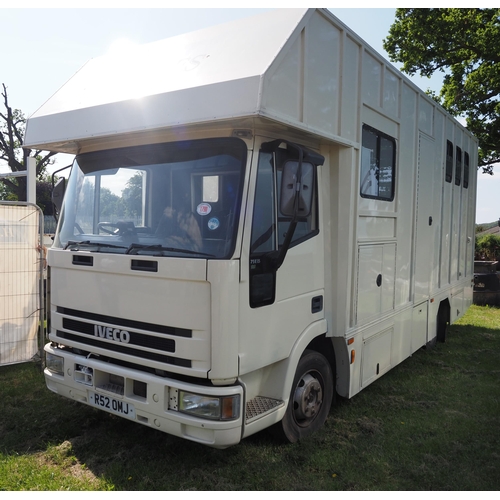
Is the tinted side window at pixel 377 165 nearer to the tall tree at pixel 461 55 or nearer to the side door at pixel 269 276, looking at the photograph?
the side door at pixel 269 276

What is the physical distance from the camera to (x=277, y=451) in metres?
3.97

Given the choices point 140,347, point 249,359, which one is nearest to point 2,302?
point 140,347

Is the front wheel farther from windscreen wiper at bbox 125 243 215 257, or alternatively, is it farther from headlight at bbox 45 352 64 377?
headlight at bbox 45 352 64 377

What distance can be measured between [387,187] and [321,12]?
1957 millimetres

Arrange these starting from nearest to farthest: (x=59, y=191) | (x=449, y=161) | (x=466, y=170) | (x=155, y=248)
Answer: (x=155, y=248), (x=59, y=191), (x=449, y=161), (x=466, y=170)

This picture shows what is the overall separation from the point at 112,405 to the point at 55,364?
0.80 metres

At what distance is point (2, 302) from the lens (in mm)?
5902

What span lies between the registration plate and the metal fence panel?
259 centimetres

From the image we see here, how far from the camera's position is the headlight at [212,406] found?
3295mm

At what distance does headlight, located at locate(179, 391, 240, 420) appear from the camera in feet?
10.8

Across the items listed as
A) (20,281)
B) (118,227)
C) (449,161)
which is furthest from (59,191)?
(449,161)

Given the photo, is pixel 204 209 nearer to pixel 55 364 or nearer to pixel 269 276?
pixel 269 276

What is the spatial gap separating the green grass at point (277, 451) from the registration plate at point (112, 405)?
40 centimetres

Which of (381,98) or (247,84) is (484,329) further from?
(247,84)
